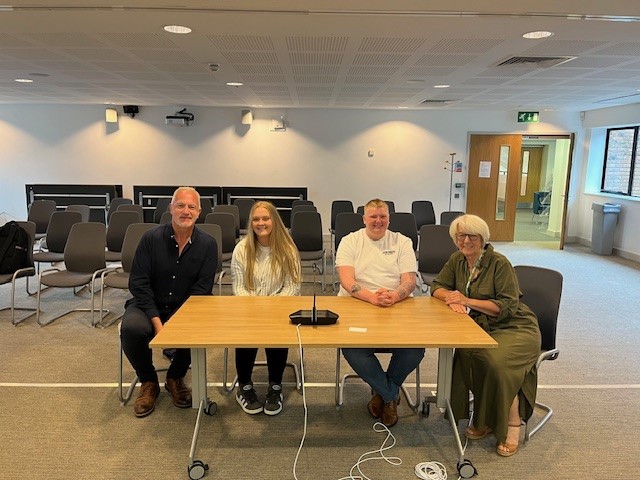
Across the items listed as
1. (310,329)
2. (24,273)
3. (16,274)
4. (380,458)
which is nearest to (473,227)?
(310,329)

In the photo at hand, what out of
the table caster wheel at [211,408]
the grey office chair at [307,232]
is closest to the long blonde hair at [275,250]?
the table caster wheel at [211,408]

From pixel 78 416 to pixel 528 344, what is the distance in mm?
2622

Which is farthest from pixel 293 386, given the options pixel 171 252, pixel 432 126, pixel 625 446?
pixel 432 126

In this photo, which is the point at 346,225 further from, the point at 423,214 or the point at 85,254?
the point at 85,254

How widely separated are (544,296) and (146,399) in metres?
2.48

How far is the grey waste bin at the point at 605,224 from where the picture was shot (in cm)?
802

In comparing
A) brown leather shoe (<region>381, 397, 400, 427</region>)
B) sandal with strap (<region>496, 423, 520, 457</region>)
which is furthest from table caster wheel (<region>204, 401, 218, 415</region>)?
sandal with strap (<region>496, 423, 520, 457</region>)

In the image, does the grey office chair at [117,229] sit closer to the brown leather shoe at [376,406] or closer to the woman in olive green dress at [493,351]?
the brown leather shoe at [376,406]

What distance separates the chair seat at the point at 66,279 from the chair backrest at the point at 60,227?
911 mm

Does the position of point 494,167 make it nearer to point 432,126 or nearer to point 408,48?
point 432,126

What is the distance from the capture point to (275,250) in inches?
116

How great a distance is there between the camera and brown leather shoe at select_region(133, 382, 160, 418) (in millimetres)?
2850

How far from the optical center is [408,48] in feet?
13.7

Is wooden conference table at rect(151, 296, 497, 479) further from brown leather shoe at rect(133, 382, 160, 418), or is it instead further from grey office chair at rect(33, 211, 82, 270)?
grey office chair at rect(33, 211, 82, 270)
